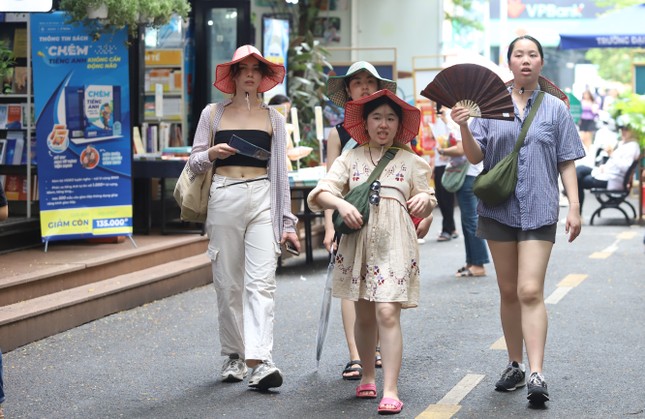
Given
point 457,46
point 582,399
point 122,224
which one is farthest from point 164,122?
point 457,46

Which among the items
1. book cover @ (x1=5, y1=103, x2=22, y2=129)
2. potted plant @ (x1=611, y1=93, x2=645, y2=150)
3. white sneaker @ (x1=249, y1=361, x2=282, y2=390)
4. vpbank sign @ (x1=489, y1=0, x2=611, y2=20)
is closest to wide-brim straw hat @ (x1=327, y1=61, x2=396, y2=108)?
white sneaker @ (x1=249, y1=361, x2=282, y2=390)

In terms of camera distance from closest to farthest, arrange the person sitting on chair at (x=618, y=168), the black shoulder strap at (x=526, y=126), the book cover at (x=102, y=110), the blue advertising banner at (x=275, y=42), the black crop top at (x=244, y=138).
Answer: the black shoulder strap at (x=526, y=126)
the black crop top at (x=244, y=138)
the book cover at (x=102, y=110)
the blue advertising banner at (x=275, y=42)
the person sitting on chair at (x=618, y=168)

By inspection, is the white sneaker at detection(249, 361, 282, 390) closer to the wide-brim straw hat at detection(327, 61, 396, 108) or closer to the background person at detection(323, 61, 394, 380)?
the background person at detection(323, 61, 394, 380)

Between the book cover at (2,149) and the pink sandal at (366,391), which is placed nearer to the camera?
the pink sandal at (366,391)

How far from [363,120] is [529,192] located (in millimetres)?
1011

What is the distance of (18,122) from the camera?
11.8 m

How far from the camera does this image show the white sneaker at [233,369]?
7.47m

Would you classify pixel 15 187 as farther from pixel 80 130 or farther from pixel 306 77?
pixel 306 77

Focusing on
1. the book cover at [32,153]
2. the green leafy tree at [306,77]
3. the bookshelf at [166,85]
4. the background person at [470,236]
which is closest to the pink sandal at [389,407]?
the background person at [470,236]

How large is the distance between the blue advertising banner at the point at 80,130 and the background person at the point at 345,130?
4.51 metres

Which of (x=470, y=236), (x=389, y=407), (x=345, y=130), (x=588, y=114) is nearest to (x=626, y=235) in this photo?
(x=470, y=236)

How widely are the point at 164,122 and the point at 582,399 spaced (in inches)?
350

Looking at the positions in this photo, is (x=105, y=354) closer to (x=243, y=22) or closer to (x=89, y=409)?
(x=89, y=409)

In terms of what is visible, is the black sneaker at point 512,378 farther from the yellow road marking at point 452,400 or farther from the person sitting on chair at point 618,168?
the person sitting on chair at point 618,168
